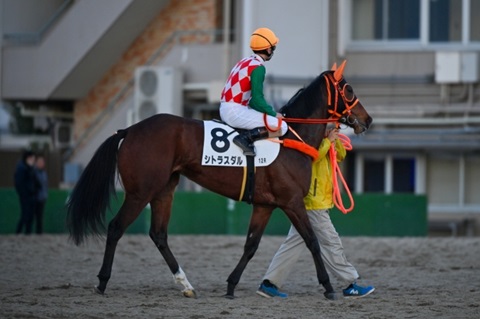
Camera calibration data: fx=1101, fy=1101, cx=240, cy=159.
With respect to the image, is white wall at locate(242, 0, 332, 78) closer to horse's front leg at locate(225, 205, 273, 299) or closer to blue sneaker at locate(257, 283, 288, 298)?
horse's front leg at locate(225, 205, 273, 299)

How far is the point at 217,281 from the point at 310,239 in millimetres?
2003

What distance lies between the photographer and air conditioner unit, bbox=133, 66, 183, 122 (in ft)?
72.6


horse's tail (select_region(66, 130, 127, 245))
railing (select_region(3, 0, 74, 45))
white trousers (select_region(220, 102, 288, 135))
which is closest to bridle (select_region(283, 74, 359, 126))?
white trousers (select_region(220, 102, 288, 135))

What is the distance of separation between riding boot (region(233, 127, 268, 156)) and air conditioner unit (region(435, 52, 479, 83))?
11.9 metres

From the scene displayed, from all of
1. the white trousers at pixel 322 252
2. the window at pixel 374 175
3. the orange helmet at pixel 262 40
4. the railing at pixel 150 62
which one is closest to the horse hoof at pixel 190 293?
the white trousers at pixel 322 252

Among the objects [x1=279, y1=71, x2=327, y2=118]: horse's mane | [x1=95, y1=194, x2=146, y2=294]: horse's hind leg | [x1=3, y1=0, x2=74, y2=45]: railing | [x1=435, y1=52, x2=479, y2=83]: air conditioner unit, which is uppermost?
[x1=3, y1=0, x2=74, y2=45]: railing

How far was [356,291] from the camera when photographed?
413 inches

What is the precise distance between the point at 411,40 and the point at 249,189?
1301 cm

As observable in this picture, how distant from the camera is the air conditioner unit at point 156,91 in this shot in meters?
22.1

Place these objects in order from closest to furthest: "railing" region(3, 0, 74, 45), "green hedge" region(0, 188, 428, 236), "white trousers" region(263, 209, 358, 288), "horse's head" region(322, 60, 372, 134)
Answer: "white trousers" region(263, 209, 358, 288)
"horse's head" region(322, 60, 372, 134)
"green hedge" region(0, 188, 428, 236)
"railing" region(3, 0, 74, 45)

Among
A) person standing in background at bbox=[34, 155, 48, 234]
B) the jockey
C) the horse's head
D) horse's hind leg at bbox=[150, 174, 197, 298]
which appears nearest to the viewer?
the jockey

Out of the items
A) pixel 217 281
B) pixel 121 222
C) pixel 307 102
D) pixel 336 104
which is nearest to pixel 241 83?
pixel 307 102

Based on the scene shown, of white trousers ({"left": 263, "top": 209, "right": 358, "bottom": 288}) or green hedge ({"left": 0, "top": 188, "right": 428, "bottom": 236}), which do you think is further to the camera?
green hedge ({"left": 0, "top": 188, "right": 428, "bottom": 236})

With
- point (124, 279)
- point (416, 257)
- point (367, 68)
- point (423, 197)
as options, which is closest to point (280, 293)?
point (124, 279)
